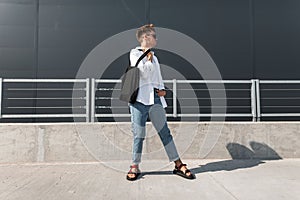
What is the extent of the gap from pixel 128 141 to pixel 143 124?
3.15 feet

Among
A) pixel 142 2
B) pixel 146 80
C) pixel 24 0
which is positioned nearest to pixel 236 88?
pixel 142 2

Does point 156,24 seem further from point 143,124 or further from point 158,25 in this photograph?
point 143,124

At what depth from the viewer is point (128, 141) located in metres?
3.47

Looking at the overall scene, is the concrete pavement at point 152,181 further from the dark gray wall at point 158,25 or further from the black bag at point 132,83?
the dark gray wall at point 158,25

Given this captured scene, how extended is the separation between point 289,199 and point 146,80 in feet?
5.73

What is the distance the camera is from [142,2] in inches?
209

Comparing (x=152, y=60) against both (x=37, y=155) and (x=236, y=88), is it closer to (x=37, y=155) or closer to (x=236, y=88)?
(x=37, y=155)

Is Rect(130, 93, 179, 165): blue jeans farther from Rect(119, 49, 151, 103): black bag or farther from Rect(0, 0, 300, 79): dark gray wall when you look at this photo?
Rect(0, 0, 300, 79): dark gray wall

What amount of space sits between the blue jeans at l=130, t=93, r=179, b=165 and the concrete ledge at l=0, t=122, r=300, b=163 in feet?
2.66

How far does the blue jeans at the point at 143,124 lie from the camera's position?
8.49ft

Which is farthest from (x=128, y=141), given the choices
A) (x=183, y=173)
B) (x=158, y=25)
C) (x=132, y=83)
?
(x=158, y=25)

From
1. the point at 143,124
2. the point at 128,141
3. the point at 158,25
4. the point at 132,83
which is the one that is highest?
the point at 158,25

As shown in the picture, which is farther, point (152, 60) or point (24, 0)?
point (24, 0)

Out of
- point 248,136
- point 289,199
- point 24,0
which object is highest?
point 24,0
